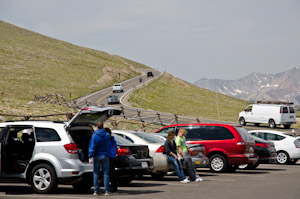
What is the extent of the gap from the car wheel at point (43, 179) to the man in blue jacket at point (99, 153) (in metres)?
0.93

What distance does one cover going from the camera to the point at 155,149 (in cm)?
1474

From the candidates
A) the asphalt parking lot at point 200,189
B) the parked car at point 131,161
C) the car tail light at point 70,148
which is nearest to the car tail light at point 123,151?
the parked car at point 131,161

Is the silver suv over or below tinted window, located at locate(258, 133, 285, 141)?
below

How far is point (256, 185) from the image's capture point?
13.2m

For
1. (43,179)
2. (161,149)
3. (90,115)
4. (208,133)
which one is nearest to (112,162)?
(90,115)

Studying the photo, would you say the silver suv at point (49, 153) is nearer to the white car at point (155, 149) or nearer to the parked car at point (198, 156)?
the white car at point (155, 149)

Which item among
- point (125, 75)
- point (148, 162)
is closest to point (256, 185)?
point (148, 162)

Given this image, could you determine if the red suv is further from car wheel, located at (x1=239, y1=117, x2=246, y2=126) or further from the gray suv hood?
car wheel, located at (x1=239, y1=117, x2=246, y2=126)

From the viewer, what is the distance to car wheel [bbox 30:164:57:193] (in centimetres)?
1102

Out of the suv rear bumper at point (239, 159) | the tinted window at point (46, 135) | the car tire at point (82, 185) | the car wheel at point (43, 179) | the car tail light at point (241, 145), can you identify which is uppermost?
the tinted window at point (46, 135)

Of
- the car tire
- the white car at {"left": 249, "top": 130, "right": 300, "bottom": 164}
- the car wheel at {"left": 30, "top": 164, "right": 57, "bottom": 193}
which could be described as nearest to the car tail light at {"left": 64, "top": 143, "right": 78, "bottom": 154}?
the car wheel at {"left": 30, "top": 164, "right": 57, "bottom": 193}

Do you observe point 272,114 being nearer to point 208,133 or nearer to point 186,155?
point 208,133

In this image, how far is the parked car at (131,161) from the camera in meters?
12.1

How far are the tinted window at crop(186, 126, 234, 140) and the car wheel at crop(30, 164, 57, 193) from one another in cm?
764
